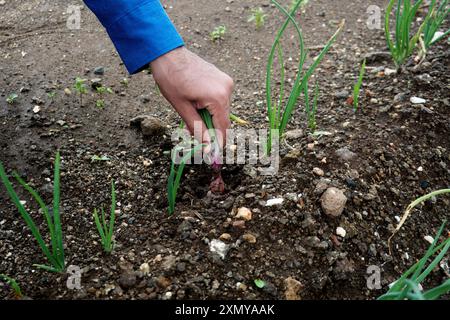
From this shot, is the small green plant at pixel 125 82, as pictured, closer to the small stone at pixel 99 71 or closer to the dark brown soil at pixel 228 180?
the dark brown soil at pixel 228 180

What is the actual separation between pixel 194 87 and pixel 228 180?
449 millimetres

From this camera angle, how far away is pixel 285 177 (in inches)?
58.2

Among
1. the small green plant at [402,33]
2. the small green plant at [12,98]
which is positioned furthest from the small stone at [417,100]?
the small green plant at [12,98]

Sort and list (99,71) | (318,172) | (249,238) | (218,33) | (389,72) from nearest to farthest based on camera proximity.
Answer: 1. (249,238)
2. (318,172)
3. (389,72)
4. (99,71)
5. (218,33)

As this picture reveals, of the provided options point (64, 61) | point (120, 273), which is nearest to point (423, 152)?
point (120, 273)

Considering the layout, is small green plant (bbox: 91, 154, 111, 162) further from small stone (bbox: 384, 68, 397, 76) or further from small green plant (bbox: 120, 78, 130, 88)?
small stone (bbox: 384, 68, 397, 76)

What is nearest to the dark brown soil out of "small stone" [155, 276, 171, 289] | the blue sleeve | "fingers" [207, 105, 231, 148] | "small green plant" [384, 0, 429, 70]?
"small stone" [155, 276, 171, 289]

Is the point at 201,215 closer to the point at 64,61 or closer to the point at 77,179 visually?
the point at 77,179

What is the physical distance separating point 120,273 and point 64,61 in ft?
4.56

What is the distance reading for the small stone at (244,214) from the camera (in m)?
1.34

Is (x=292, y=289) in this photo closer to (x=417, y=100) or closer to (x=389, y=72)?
(x=417, y=100)

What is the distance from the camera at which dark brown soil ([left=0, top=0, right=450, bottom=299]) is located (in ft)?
4.09

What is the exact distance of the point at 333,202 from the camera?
136 cm

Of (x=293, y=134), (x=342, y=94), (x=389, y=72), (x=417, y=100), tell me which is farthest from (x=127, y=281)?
(x=389, y=72)
